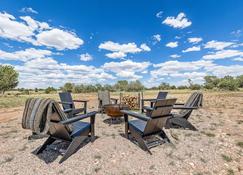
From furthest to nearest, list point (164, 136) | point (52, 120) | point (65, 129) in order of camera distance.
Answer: point (164, 136)
point (65, 129)
point (52, 120)

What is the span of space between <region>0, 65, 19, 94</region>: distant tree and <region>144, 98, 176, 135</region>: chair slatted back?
116 ft

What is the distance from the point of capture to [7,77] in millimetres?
30766

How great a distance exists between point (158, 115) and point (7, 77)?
36.6 meters

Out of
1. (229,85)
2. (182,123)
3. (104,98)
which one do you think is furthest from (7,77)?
(229,85)

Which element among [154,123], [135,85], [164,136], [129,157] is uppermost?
[135,85]

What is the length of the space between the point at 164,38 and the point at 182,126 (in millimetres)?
16099

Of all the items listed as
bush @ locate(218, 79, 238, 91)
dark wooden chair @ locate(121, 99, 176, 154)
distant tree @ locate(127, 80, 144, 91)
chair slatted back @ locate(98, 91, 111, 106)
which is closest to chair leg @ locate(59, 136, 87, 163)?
dark wooden chair @ locate(121, 99, 176, 154)

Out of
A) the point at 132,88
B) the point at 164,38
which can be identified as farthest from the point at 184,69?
the point at 164,38

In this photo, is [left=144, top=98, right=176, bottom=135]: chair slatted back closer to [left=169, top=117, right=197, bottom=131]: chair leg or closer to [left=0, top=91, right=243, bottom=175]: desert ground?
[left=0, top=91, right=243, bottom=175]: desert ground

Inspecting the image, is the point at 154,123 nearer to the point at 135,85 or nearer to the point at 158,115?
the point at 158,115

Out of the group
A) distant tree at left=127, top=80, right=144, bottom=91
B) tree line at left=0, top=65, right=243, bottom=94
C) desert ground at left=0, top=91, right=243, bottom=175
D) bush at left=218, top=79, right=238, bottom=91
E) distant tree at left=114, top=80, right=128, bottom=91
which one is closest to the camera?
desert ground at left=0, top=91, right=243, bottom=175

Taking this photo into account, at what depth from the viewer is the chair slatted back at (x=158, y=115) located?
9.58ft

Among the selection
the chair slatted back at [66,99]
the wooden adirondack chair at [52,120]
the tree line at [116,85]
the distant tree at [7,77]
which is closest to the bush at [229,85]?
the tree line at [116,85]

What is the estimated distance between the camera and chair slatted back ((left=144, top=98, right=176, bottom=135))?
2.92 metres
